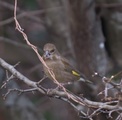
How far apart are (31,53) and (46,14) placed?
3.98 feet

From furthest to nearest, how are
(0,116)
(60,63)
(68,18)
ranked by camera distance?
(0,116)
(68,18)
(60,63)

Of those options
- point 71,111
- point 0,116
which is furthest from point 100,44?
point 0,116

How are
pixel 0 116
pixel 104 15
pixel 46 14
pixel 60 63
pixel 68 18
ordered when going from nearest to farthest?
pixel 60 63, pixel 68 18, pixel 104 15, pixel 46 14, pixel 0 116

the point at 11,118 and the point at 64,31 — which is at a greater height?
the point at 64,31

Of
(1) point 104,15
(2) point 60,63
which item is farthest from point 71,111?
(2) point 60,63

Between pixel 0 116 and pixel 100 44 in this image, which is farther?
pixel 0 116

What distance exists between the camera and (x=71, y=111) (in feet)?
23.7

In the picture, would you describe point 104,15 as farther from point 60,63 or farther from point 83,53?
point 60,63

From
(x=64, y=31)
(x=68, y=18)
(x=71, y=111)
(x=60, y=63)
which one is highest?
(x=64, y=31)

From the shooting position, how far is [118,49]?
7.60 meters

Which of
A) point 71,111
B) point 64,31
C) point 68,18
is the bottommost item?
point 71,111

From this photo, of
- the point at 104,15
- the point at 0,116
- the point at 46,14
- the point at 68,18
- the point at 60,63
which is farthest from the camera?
the point at 0,116

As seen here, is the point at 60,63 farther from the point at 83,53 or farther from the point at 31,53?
the point at 31,53

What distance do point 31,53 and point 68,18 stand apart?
2262mm
